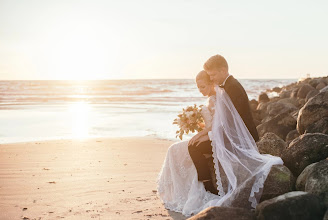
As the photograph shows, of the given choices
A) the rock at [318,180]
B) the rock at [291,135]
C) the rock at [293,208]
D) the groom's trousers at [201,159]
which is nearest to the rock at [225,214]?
the rock at [293,208]

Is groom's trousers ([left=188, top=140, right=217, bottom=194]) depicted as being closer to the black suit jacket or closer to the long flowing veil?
the long flowing veil

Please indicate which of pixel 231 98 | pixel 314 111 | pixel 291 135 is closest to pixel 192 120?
pixel 231 98

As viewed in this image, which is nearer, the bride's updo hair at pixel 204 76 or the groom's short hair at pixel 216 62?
the groom's short hair at pixel 216 62

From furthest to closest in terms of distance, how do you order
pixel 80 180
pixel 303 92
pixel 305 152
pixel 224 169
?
pixel 303 92
pixel 80 180
pixel 305 152
pixel 224 169

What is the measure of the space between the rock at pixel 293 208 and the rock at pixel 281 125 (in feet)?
20.5

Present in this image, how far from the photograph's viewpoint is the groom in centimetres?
567

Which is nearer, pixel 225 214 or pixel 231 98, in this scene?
pixel 225 214

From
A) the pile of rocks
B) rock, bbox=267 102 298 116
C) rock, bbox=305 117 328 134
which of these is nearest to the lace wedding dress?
the pile of rocks

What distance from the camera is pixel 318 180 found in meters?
4.84

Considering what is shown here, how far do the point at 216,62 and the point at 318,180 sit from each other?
7.29 feet

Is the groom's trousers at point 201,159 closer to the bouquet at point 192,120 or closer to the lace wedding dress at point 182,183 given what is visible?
the lace wedding dress at point 182,183

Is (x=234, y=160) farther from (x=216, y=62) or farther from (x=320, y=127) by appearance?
(x=320, y=127)

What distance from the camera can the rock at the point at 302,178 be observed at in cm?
519

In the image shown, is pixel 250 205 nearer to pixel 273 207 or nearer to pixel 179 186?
pixel 273 207
